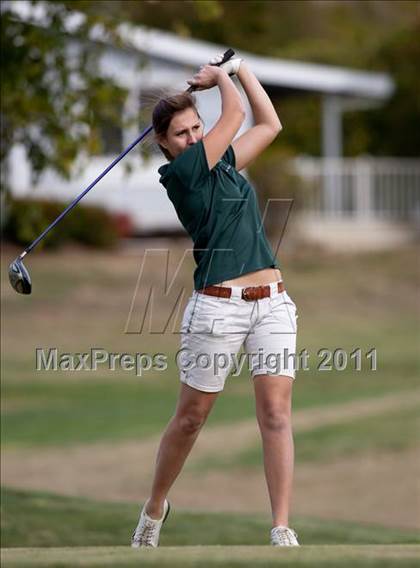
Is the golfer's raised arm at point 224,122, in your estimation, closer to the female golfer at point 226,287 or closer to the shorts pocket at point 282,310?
the female golfer at point 226,287

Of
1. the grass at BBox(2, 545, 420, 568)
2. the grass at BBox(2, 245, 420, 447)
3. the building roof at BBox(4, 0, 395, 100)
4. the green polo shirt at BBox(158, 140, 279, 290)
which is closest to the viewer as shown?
the grass at BBox(2, 545, 420, 568)

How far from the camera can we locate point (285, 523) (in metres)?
5.68

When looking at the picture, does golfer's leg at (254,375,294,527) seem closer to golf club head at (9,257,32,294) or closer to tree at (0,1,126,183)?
golf club head at (9,257,32,294)

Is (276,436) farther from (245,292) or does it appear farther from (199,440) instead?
(199,440)

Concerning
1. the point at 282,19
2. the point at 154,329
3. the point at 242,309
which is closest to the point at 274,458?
the point at 242,309

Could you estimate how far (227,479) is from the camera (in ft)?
38.0

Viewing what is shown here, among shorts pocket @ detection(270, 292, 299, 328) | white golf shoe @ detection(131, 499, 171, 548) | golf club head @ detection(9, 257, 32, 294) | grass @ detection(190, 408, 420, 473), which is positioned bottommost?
white golf shoe @ detection(131, 499, 171, 548)

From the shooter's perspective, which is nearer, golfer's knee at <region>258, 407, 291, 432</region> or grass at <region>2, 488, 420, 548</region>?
golfer's knee at <region>258, 407, 291, 432</region>

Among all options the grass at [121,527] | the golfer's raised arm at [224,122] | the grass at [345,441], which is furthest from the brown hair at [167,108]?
the grass at [345,441]

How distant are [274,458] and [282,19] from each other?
171ft

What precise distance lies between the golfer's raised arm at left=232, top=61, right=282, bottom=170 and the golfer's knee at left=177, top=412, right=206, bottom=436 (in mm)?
1100

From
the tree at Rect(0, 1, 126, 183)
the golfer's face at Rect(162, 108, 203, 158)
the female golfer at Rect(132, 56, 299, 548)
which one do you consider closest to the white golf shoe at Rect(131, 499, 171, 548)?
the female golfer at Rect(132, 56, 299, 548)

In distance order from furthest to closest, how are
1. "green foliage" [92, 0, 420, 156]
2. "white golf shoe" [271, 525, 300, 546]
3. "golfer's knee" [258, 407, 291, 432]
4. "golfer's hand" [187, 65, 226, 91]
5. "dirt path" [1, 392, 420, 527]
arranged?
"green foliage" [92, 0, 420, 156]
"dirt path" [1, 392, 420, 527]
"golfer's hand" [187, 65, 226, 91]
"golfer's knee" [258, 407, 291, 432]
"white golf shoe" [271, 525, 300, 546]

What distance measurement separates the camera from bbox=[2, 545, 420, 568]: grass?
169 inches
